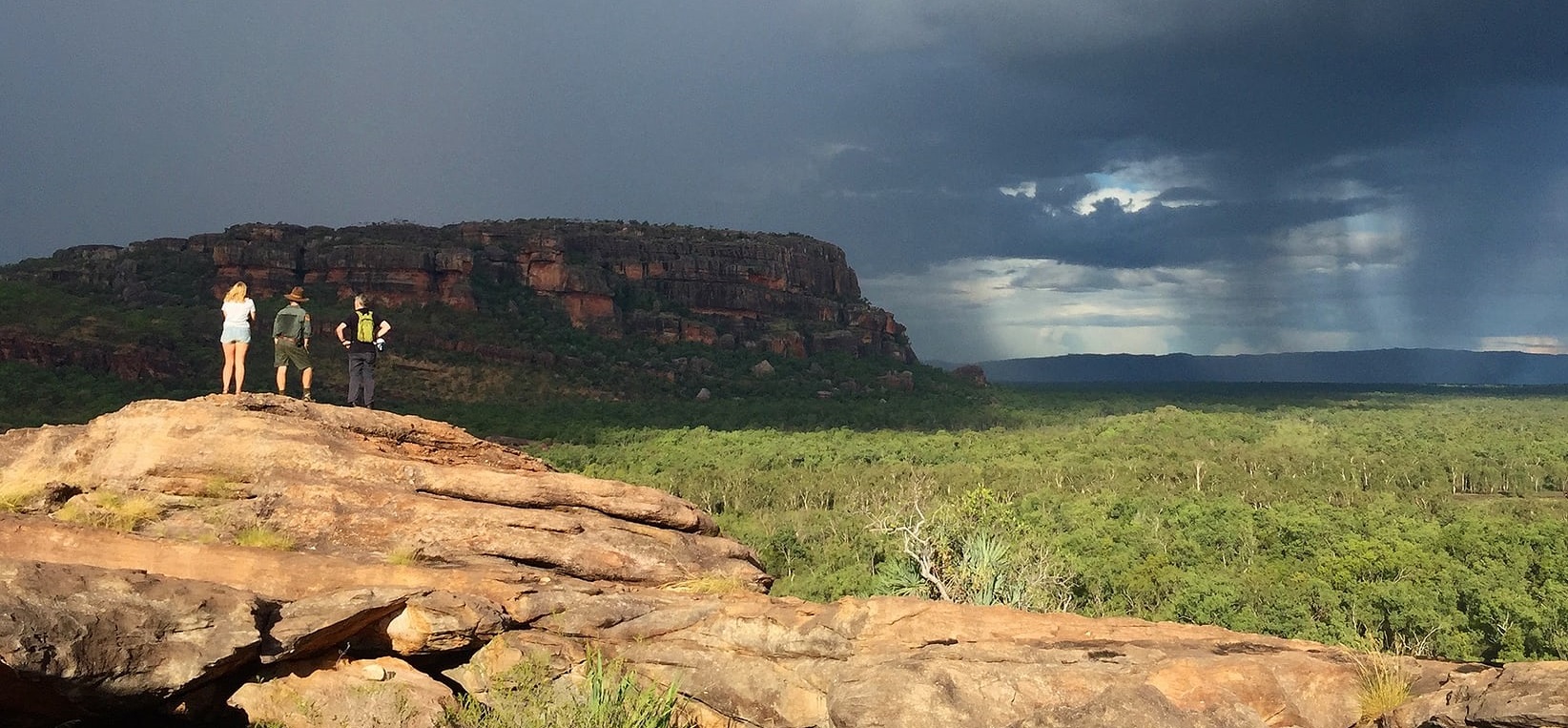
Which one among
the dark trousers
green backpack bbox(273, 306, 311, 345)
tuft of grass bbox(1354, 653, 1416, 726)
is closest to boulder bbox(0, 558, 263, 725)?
green backpack bbox(273, 306, 311, 345)

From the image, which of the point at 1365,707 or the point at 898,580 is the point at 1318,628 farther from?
the point at 1365,707

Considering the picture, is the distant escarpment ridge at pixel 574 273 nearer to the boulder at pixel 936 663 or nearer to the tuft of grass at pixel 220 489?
the tuft of grass at pixel 220 489

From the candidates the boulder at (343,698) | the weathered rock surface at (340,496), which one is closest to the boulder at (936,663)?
the boulder at (343,698)

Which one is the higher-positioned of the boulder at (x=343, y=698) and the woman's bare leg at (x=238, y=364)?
the woman's bare leg at (x=238, y=364)

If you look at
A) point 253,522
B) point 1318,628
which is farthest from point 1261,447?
point 253,522

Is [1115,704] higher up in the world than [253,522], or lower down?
lower down

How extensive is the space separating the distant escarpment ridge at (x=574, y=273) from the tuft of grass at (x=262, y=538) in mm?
104687

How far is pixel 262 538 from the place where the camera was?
12.5 metres

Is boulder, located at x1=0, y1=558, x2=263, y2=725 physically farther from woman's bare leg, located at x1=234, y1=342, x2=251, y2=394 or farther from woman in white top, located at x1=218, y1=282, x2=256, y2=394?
woman in white top, located at x1=218, y1=282, x2=256, y2=394

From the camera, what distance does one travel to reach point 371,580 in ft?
40.0

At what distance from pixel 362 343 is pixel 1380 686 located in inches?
633

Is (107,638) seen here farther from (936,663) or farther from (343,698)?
(936,663)

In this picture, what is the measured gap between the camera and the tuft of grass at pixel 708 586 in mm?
13391

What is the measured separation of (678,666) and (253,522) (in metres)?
5.82
